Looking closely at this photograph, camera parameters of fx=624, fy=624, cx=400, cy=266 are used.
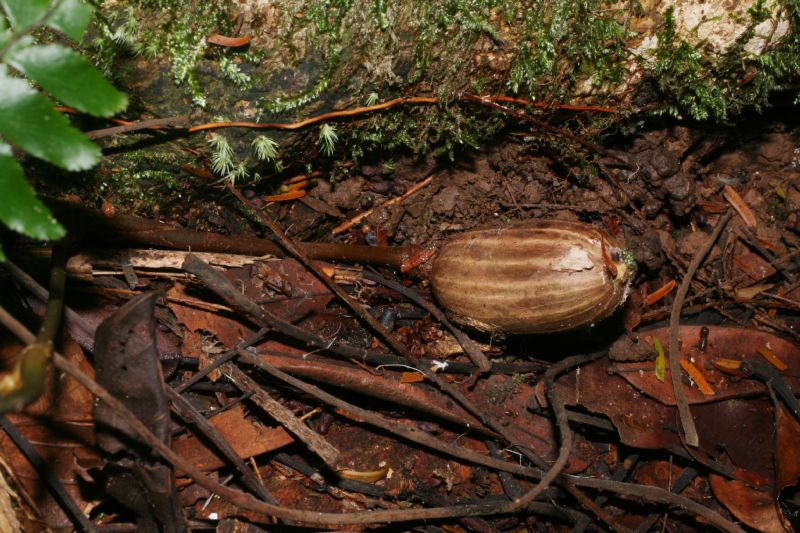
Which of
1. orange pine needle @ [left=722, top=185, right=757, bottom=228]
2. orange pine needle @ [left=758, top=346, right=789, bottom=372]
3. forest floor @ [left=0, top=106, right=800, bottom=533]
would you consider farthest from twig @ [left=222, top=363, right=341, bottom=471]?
orange pine needle @ [left=722, top=185, right=757, bottom=228]

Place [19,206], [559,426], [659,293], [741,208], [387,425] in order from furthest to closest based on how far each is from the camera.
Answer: [741,208]
[659,293]
[559,426]
[387,425]
[19,206]

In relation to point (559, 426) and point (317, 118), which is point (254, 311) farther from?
point (559, 426)

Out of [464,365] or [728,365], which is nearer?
[464,365]

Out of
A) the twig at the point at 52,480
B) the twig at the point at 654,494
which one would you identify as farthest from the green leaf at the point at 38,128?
Answer: the twig at the point at 654,494

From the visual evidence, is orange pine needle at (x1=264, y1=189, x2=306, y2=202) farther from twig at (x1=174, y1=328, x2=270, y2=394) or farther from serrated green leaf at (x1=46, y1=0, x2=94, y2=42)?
serrated green leaf at (x1=46, y1=0, x2=94, y2=42)

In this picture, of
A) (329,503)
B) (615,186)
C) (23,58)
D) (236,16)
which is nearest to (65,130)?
(23,58)

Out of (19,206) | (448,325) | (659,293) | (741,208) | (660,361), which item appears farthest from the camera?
(741,208)

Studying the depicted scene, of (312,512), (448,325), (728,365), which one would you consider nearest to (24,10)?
(312,512)
